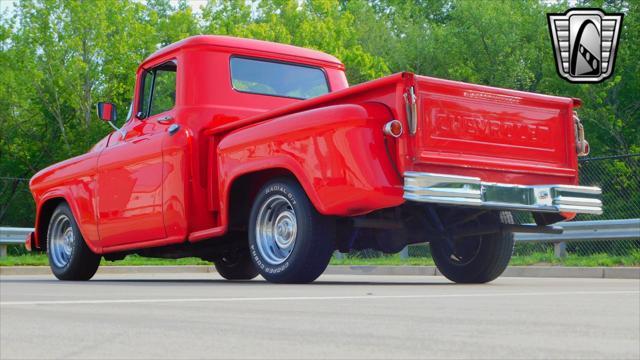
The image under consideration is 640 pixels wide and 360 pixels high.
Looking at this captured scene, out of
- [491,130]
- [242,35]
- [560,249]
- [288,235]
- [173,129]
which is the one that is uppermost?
[242,35]

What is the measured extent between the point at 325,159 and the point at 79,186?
162 inches

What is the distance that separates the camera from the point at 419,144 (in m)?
7.25

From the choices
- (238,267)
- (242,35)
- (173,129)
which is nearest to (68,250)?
(238,267)

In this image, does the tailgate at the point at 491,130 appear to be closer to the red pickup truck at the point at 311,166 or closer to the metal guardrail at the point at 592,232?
the red pickup truck at the point at 311,166

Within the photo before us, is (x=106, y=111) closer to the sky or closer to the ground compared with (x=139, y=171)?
closer to the sky

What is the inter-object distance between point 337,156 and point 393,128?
471mm

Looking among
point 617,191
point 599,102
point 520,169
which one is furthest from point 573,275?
point 599,102

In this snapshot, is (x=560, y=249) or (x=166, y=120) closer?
(x=166, y=120)

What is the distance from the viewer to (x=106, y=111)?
10547 mm

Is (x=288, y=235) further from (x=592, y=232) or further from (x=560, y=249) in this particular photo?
(x=560, y=249)

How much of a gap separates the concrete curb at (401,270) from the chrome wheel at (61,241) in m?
4.16

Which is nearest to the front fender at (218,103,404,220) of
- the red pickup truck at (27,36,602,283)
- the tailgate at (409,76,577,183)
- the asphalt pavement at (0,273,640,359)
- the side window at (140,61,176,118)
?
the red pickup truck at (27,36,602,283)

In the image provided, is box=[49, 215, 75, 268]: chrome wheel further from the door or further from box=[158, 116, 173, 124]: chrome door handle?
box=[158, 116, 173, 124]: chrome door handle

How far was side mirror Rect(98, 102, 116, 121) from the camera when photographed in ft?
34.4
